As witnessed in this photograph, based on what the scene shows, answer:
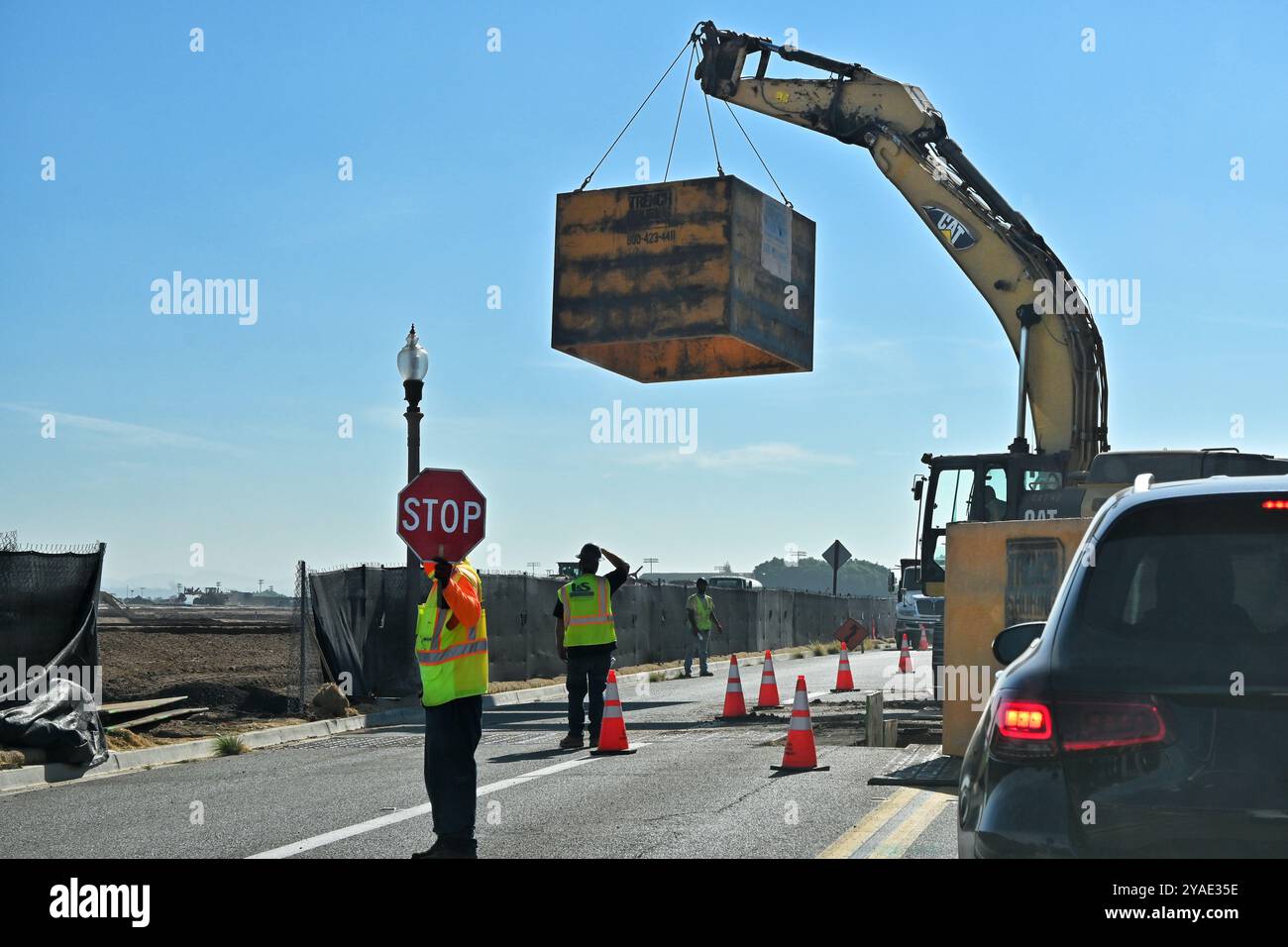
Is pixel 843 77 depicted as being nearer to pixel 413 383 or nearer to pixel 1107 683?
pixel 413 383

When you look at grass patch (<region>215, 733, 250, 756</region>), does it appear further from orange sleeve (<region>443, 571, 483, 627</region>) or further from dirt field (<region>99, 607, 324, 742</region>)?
orange sleeve (<region>443, 571, 483, 627</region>)

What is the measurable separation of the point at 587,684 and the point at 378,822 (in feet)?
17.1

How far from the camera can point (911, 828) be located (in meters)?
8.91

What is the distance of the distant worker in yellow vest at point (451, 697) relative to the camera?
7.69 meters

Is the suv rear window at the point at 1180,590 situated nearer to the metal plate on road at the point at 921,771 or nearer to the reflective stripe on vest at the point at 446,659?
the reflective stripe on vest at the point at 446,659

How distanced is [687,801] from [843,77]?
46.1 feet

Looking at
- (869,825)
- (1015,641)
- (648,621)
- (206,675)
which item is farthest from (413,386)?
(648,621)

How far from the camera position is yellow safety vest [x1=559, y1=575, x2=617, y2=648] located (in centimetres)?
1455

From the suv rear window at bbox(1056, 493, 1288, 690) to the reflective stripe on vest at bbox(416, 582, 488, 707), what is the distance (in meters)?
4.10

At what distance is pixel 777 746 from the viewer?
1444 centimetres

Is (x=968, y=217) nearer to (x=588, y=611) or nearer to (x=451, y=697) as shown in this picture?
(x=588, y=611)

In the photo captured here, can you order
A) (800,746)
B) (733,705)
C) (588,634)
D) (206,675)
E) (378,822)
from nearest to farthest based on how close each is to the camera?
(378,822), (800,746), (588,634), (733,705), (206,675)
